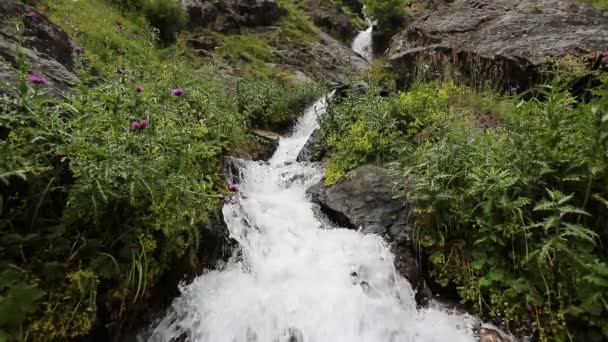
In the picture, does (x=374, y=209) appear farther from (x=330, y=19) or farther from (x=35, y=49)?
(x=330, y=19)

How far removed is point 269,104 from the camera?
741 cm

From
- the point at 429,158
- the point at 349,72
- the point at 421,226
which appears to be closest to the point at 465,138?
the point at 429,158

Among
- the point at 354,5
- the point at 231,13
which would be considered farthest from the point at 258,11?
the point at 354,5

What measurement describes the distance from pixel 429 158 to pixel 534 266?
1.34 meters

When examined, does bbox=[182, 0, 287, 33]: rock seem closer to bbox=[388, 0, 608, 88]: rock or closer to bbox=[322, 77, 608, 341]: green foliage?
bbox=[388, 0, 608, 88]: rock

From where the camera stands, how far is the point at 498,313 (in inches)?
110

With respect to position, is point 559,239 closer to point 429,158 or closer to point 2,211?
point 429,158

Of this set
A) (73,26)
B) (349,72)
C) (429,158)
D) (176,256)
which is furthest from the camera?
(349,72)

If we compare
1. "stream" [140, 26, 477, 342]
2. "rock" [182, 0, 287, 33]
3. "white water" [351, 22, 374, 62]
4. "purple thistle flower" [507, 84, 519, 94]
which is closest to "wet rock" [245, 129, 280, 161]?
"stream" [140, 26, 477, 342]

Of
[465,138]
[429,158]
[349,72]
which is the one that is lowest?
[349,72]

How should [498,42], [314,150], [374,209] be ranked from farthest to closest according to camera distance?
[498,42], [314,150], [374,209]

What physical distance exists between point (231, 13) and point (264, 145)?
9121mm

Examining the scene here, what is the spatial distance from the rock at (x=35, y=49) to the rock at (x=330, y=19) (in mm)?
14292

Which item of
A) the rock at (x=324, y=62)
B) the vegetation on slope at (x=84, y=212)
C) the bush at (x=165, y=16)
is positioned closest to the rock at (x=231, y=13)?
the bush at (x=165, y=16)
